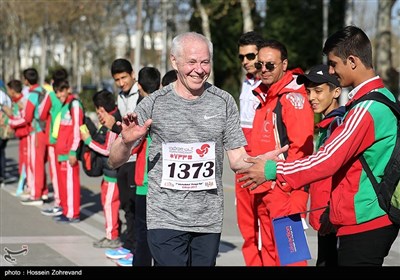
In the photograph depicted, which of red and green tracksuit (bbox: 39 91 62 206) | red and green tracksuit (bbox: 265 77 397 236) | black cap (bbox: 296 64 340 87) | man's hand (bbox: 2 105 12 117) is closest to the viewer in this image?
red and green tracksuit (bbox: 265 77 397 236)

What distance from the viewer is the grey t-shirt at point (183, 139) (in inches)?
213

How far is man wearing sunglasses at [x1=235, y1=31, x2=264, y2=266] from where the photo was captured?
7.50m

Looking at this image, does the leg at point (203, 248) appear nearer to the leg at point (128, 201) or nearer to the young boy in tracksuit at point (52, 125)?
the leg at point (128, 201)

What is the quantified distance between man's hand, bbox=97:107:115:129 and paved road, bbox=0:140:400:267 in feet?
4.71

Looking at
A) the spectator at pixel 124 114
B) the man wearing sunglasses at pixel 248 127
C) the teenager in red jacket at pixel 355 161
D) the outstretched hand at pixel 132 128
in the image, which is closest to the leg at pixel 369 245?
the teenager in red jacket at pixel 355 161

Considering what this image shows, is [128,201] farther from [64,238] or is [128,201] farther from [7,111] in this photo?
[7,111]

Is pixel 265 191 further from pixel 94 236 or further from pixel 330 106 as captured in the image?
pixel 94 236

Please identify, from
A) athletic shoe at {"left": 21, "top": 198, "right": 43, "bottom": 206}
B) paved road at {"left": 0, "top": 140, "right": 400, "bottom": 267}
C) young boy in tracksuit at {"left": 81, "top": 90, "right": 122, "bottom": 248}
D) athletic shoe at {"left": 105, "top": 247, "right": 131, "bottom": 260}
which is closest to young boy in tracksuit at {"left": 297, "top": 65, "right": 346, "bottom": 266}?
paved road at {"left": 0, "top": 140, "right": 400, "bottom": 267}

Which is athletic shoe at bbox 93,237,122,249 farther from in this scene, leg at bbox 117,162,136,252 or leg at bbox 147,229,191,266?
leg at bbox 147,229,191,266

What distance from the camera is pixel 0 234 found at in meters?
10.4

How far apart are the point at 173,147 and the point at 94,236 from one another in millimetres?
5341

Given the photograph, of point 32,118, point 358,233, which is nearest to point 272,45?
point 358,233

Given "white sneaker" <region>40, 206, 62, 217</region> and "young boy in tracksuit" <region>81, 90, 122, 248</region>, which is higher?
"young boy in tracksuit" <region>81, 90, 122, 248</region>

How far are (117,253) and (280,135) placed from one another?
2.89m
